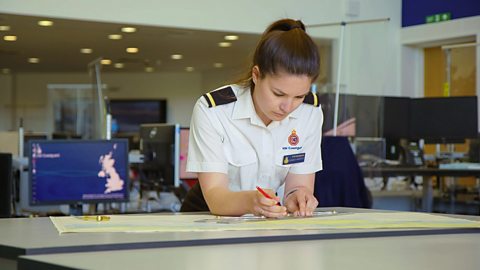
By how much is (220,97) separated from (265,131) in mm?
164

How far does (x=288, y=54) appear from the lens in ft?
7.23

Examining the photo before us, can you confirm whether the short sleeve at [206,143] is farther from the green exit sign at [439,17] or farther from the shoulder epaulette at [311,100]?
the green exit sign at [439,17]

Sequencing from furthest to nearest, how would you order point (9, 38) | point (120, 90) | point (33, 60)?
point (120, 90)
point (33, 60)
point (9, 38)

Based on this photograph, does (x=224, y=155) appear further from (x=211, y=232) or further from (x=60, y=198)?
(x=60, y=198)

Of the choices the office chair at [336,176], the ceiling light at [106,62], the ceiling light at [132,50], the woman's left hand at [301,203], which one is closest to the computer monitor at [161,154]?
the office chair at [336,176]

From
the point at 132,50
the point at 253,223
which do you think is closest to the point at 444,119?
the point at 253,223

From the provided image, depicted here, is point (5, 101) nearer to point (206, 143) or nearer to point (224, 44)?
point (224, 44)

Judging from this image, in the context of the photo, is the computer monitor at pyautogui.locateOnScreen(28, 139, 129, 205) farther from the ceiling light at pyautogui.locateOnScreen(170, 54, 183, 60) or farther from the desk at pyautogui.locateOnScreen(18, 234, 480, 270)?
the ceiling light at pyautogui.locateOnScreen(170, 54, 183, 60)

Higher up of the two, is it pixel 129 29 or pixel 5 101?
pixel 129 29

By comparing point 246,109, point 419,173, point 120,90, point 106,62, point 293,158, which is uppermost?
point 106,62

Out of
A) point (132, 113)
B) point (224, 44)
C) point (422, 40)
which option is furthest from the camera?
point (132, 113)

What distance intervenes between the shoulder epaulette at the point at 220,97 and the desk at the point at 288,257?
845 mm

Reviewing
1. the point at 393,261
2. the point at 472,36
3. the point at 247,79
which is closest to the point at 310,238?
the point at 393,261

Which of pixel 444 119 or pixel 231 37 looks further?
pixel 231 37
